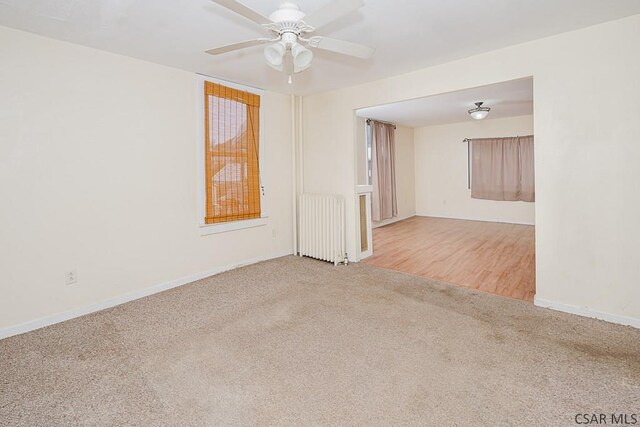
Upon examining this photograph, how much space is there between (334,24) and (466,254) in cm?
361

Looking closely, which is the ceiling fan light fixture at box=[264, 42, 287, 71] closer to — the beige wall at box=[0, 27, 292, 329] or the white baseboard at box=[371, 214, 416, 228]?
the beige wall at box=[0, 27, 292, 329]

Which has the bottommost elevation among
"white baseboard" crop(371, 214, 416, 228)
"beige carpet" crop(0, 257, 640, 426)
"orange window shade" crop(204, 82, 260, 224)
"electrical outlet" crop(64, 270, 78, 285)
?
"beige carpet" crop(0, 257, 640, 426)

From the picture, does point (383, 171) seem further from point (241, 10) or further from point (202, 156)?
point (241, 10)

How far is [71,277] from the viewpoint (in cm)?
278

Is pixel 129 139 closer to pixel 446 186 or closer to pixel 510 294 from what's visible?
pixel 510 294

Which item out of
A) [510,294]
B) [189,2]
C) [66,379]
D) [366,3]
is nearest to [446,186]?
[510,294]

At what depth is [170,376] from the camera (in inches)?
75.4

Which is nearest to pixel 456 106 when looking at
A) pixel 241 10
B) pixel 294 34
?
pixel 294 34

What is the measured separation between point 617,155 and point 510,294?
145 centimetres

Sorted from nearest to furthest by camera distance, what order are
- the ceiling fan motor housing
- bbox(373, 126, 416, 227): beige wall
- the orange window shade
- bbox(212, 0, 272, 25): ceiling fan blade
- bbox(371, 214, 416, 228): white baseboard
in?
1. bbox(212, 0, 272, 25): ceiling fan blade
2. the ceiling fan motor housing
3. the orange window shade
4. bbox(371, 214, 416, 228): white baseboard
5. bbox(373, 126, 416, 227): beige wall

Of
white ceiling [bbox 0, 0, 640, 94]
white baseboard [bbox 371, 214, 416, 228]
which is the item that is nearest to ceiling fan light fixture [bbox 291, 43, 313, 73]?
white ceiling [bbox 0, 0, 640, 94]

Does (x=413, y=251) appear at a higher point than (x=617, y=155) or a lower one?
lower

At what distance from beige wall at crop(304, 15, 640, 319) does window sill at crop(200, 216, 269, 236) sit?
295cm

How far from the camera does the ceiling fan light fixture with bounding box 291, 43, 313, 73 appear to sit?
206 cm
